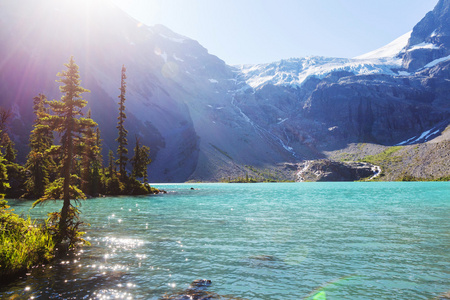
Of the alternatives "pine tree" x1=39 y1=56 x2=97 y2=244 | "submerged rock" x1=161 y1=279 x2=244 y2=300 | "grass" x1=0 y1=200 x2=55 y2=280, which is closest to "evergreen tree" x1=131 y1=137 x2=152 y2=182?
"pine tree" x1=39 y1=56 x2=97 y2=244

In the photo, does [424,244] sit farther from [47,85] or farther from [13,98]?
[47,85]

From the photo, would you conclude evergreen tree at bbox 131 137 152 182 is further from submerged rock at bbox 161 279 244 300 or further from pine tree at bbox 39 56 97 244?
submerged rock at bbox 161 279 244 300

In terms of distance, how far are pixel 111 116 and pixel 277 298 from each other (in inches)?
7438

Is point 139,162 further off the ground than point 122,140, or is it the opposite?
point 122,140

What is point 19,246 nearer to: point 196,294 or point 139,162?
point 196,294

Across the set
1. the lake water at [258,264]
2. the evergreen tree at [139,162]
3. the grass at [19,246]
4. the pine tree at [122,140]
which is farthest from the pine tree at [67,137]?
the evergreen tree at [139,162]

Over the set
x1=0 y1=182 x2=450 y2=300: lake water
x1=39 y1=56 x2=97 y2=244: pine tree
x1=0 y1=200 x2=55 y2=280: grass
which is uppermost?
x1=39 y1=56 x2=97 y2=244: pine tree

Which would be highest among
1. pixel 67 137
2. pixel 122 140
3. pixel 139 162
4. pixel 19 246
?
pixel 122 140

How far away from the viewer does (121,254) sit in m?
16.3

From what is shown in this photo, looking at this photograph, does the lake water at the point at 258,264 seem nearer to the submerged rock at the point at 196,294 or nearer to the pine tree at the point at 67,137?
the submerged rock at the point at 196,294

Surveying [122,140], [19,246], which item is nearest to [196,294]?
[19,246]

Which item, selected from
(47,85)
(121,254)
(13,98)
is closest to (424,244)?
(121,254)

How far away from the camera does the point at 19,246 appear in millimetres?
13438

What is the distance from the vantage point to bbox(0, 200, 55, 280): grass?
479 inches
